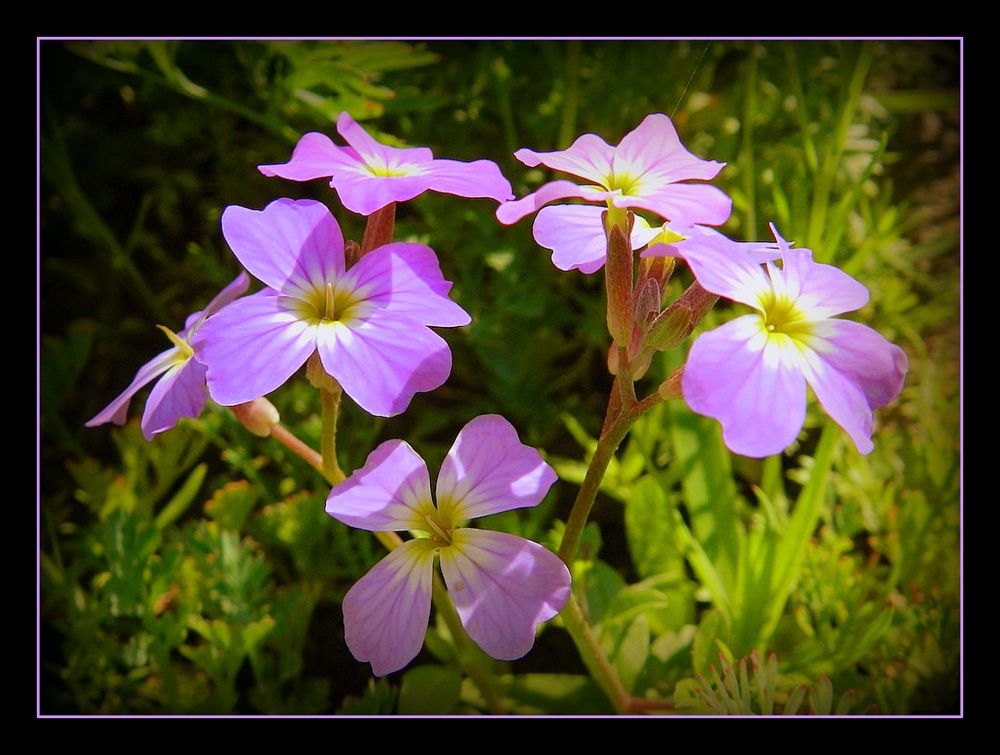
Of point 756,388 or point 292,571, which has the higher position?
point 756,388

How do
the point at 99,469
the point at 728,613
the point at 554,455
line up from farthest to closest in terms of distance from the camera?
the point at 554,455
the point at 99,469
the point at 728,613

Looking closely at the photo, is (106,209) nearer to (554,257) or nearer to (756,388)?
(554,257)

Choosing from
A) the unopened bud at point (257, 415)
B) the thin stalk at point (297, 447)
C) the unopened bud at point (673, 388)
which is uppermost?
the unopened bud at point (673, 388)

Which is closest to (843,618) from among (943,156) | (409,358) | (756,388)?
(756,388)

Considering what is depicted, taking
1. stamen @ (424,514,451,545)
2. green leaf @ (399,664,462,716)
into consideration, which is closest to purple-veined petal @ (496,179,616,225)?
stamen @ (424,514,451,545)

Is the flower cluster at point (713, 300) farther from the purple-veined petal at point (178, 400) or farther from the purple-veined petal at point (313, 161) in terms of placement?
the purple-veined petal at point (178, 400)

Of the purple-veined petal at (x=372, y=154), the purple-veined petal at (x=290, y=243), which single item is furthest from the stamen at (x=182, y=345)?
the purple-veined petal at (x=372, y=154)

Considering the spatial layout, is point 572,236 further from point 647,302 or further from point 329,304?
point 329,304
